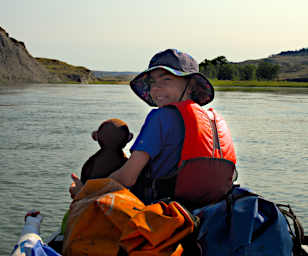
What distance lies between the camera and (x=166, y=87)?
3.45 metres

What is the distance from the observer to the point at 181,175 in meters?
3.03

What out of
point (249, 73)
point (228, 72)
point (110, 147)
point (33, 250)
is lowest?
point (249, 73)

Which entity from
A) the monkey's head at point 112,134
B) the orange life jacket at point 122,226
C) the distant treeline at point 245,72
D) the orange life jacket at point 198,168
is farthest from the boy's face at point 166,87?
the distant treeline at point 245,72

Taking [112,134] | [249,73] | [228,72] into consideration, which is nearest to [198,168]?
[112,134]

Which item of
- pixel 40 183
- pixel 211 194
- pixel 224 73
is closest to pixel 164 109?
pixel 211 194

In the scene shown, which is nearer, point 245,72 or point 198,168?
point 198,168

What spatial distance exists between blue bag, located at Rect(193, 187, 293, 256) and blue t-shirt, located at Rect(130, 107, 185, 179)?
0.53 m

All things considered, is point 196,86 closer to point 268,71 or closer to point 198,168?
point 198,168

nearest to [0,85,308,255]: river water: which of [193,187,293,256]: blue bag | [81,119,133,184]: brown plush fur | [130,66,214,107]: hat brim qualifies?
[81,119,133,184]: brown plush fur

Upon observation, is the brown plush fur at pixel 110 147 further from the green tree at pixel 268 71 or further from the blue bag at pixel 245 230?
the green tree at pixel 268 71

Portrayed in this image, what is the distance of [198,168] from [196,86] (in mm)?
829

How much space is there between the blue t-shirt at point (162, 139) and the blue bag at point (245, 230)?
0.53 m

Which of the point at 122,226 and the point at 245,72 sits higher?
the point at 122,226

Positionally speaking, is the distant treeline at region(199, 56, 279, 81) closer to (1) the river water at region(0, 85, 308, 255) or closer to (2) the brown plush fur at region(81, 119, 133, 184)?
(1) the river water at region(0, 85, 308, 255)
